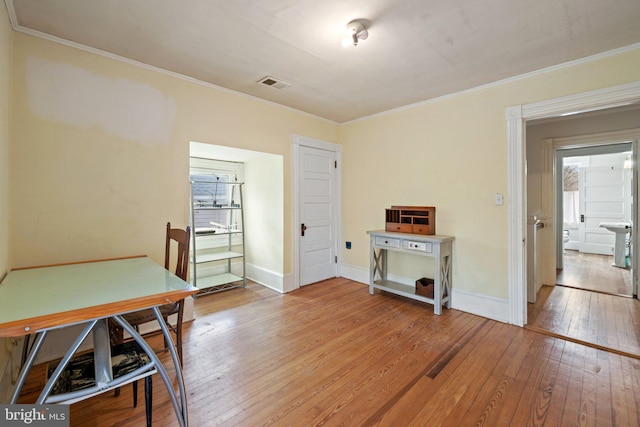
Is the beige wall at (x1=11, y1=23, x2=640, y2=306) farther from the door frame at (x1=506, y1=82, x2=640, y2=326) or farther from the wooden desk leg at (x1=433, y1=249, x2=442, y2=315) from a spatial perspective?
the wooden desk leg at (x1=433, y1=249, x2=442, y2=315)

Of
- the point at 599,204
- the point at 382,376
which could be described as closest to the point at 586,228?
the point at 599,204

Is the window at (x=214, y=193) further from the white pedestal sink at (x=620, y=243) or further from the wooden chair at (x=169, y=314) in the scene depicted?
the white pedestal sink at (x=620, y=243)

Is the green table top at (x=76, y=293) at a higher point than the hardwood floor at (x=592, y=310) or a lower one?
higher

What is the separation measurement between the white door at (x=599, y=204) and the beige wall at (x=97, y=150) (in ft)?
25.9

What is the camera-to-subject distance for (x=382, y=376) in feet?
6.64

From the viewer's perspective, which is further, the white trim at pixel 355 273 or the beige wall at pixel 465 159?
the white trim at pixel 355 273

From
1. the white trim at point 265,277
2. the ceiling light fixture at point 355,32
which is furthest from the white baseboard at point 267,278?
the ceiling light fixture at point 355,32

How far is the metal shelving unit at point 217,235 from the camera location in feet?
13.0

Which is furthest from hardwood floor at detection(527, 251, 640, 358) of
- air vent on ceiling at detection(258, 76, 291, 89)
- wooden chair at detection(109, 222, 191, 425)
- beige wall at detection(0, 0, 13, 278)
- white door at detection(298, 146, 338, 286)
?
beige wall at detection(0, 0, 13, 278)

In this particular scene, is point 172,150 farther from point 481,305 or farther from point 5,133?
point 481,305

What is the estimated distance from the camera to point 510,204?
2.85 metres

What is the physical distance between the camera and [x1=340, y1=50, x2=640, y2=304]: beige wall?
2621mm

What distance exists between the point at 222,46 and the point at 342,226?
2961mm

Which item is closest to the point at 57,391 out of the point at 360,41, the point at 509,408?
the point at 509,408
